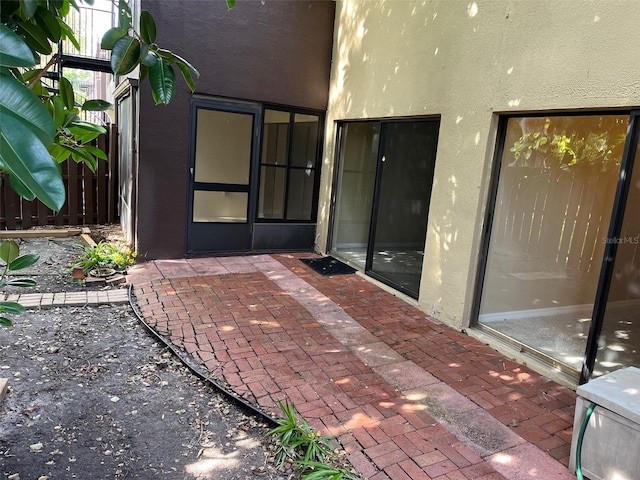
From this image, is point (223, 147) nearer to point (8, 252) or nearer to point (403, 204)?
point (403, 204)

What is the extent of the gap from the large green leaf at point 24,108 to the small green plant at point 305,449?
6.54 ft

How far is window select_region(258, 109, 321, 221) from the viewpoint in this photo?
6.33m

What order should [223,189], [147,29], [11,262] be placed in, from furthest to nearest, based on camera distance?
[223,189] → [11,262] → [147,29]

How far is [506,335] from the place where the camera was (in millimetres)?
3949

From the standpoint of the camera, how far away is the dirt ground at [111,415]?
2.31m

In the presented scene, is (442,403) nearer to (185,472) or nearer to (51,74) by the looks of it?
(185,472)

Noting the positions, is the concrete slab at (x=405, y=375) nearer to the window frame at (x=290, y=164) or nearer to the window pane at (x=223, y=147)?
the window frame at (x=290, y=164)

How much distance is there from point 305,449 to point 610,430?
1.54m

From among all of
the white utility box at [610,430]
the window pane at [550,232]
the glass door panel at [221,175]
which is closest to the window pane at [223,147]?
the glass door panel at [221,175]

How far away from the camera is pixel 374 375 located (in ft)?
10.8

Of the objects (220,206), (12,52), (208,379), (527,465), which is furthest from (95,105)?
(220,206)

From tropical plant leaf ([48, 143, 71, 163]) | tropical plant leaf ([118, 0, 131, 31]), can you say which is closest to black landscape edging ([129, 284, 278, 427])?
tropical plant leaf ([48, 143, 71, 163])

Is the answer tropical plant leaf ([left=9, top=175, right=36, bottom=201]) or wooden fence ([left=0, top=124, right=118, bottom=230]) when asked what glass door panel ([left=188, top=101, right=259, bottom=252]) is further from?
tropical plant leaf ([left=9, top=175, right=36, bottom=201])

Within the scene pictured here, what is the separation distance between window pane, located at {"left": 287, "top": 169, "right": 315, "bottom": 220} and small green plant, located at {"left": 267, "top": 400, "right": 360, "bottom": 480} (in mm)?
4283
